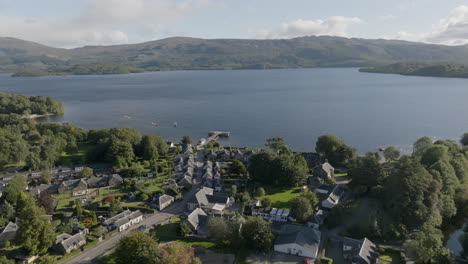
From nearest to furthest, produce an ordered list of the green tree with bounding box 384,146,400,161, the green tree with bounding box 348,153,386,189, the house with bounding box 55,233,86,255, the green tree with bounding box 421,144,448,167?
the house with bounding box 55,233,86,255
the green tree with bounding box 348,153,386,189
the green tree with bounding box 421,144,448,167
the green tree with bounding box 384,146,400,161

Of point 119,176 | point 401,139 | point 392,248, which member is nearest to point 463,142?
point 401,139

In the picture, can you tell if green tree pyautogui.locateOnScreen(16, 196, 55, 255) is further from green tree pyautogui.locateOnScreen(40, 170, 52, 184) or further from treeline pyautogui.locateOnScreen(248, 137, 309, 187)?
treeline pyautogui.locateOnScreen(248, 137, 309, 187)

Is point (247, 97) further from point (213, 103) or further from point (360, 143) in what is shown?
point (360, 143)

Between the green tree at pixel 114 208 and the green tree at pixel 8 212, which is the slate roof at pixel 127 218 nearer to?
the green tree at pixel 114 208

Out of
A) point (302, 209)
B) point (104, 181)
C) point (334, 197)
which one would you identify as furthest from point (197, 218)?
point (104, 181)

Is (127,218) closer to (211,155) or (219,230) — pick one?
(219,230)

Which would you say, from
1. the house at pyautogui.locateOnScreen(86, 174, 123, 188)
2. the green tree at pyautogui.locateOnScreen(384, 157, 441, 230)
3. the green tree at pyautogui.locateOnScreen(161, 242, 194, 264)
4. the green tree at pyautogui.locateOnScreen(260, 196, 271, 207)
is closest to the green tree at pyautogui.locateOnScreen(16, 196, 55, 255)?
the green tree at pyautogui.locateOnScreen(161, 242, 194, 264)

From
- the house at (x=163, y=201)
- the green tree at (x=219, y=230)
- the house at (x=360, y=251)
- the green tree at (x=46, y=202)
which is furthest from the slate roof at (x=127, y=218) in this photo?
the house at (x=360, y=251)
